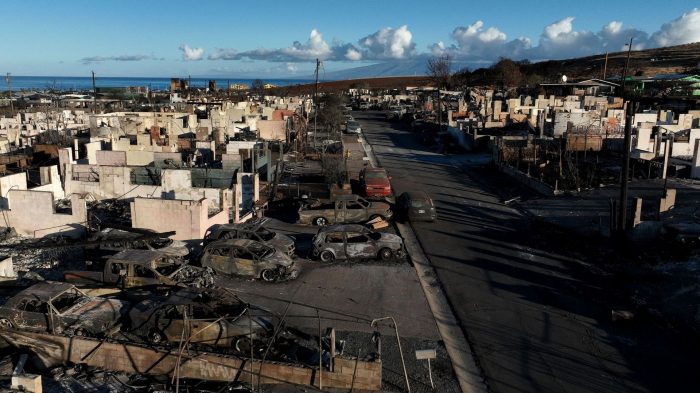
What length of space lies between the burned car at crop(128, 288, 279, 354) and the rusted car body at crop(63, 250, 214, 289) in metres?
1.81

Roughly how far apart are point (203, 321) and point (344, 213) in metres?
9.95

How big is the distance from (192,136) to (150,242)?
22.2 m

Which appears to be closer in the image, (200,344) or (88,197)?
(200,344)

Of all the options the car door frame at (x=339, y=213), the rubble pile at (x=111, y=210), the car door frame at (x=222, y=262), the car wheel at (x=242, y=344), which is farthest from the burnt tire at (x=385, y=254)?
the rubble pile at (x=111, y=210)

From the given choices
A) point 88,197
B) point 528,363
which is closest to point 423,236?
point 528,363

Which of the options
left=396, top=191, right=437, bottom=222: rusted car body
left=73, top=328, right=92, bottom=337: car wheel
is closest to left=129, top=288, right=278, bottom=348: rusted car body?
left=73, top=328, right=92, bottom=337: car wheel

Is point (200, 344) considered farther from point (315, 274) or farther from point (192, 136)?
point (192, 136)

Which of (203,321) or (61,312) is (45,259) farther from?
(203,321)

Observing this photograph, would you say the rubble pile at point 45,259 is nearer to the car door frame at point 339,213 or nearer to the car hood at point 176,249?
the car hood at point 176,249

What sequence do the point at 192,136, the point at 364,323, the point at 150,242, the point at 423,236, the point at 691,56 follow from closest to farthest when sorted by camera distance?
the point at 364,323 → the point at 150,242 → the point at 423,236 → the point at 192,136 → the point at 691,56

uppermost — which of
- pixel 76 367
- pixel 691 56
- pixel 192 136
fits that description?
pixel 691 56

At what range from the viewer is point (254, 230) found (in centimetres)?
1669

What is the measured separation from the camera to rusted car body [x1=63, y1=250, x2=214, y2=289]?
12914mm

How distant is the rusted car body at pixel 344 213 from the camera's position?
773 inches
